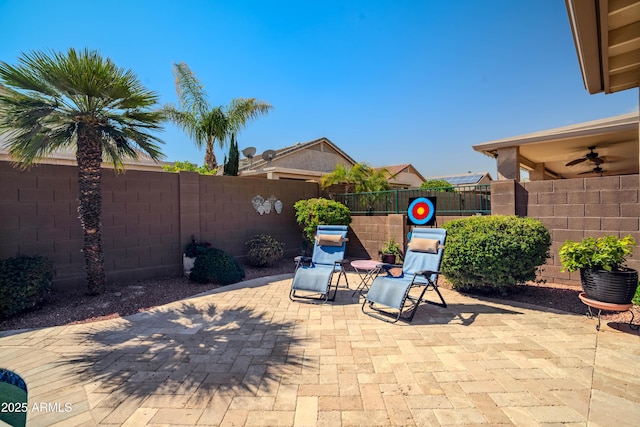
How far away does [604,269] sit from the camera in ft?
12.9

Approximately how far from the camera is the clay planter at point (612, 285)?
3.73 metres

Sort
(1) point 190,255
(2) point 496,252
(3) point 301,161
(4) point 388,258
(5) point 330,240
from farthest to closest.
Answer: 1. (3) point 301,161
2. (4) point 388,258
3. (1) point 190,255
4. (5) point 330,240
5. (2) point 496,252

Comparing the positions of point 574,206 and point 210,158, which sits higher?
point 210,158

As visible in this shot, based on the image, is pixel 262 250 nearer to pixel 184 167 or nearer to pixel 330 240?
pixel 330 240

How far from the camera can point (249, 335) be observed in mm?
3910

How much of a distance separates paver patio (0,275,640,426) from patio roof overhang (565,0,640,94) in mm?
3394

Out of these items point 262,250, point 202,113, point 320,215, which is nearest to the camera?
point 262,250

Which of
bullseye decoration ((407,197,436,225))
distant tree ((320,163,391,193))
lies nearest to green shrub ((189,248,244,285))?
bullseye decoration ((407,197,436,225))

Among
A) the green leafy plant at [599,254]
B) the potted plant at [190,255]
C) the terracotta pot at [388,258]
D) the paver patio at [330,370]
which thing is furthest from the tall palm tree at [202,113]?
the green leafy plant at [599,254]

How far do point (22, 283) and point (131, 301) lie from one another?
1499 millimetres

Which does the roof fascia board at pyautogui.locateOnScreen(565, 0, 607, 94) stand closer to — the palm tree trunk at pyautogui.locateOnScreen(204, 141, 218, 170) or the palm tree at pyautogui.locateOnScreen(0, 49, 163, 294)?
the palm tree at pyautogui.locateOnScreen(0, 49, 163, 294)

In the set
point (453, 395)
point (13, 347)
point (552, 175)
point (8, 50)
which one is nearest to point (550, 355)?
point (453, 395)

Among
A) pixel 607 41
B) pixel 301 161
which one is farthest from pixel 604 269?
pixel 301 161

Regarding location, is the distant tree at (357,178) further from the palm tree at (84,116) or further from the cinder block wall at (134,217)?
the palm tree at (84,116)
